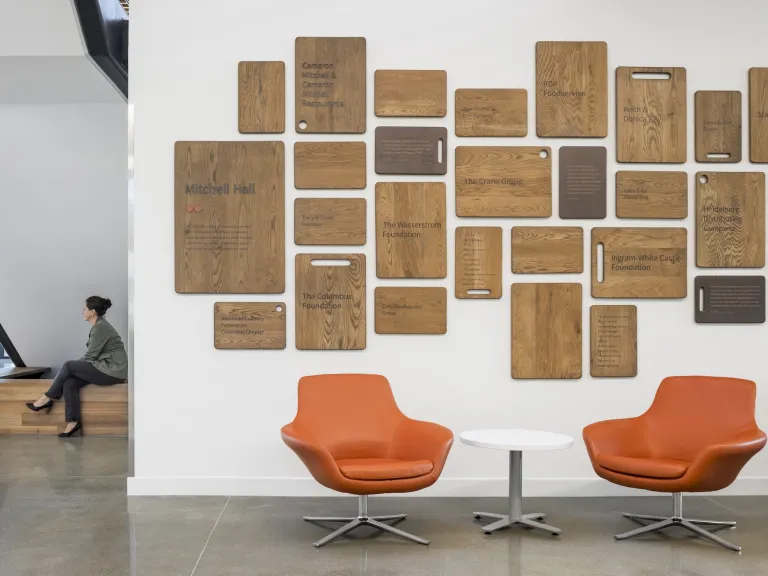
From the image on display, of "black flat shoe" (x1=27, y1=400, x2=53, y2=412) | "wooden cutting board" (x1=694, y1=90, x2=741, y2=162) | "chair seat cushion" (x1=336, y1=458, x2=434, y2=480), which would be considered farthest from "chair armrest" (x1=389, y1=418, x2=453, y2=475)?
"black flat shoe" (x1=27, y1=400, x2=53, y2=412)

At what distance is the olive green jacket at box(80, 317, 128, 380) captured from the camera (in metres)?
7.67

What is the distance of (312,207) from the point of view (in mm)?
5145

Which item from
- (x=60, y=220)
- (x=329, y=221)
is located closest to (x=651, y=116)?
(x=329, y=221)

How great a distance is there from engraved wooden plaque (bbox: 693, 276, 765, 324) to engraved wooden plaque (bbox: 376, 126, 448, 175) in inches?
75.4

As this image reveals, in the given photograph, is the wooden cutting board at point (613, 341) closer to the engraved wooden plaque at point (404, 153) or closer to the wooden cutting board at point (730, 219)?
the wooden cutting board at point (730, 219)

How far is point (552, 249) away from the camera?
5180 mm

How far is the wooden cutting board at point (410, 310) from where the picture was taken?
5.14 metres

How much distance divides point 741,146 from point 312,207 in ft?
9.50

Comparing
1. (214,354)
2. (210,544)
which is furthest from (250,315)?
(210,544)

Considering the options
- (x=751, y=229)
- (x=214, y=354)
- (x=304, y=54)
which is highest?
(x=304, y=54)

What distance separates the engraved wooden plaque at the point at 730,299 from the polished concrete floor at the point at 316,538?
1177 millimetres

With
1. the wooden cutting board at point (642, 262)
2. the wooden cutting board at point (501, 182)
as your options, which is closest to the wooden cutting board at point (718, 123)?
the wooden cutting board at point (642, 262)

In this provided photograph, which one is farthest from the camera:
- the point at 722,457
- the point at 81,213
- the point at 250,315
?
the point at 81,213

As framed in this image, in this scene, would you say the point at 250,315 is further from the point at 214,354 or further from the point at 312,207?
the point at 312,207
